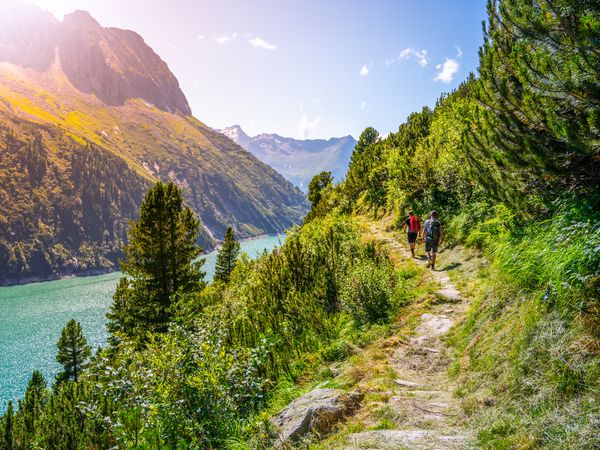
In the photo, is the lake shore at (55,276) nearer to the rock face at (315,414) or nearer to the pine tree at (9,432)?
the pine tree at (9,432)

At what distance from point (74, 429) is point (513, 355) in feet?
60.1

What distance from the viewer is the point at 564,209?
19.6 ft

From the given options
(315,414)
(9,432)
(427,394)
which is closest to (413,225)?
(427,394)

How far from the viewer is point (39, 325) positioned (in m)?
77.0

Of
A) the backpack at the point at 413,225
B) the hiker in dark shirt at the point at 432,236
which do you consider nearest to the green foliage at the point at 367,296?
the hiker in dark shirt at the point at 432,236

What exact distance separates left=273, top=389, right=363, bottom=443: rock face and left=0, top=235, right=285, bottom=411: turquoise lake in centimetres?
1864

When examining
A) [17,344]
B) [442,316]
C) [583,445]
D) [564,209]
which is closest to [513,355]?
[583,445]

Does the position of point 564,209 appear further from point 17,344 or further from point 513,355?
point 17,344

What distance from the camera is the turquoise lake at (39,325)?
52.2m

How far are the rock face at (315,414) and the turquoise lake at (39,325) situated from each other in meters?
18.6

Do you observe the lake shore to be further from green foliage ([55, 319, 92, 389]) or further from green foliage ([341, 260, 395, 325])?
green foliage ([341, 260, 395, 325])

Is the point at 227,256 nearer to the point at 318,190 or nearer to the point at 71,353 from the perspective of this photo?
the point at 318,190

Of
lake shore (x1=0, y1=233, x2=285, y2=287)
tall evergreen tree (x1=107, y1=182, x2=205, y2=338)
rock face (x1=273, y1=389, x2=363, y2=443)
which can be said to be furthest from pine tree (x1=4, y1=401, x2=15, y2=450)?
lake shore (x1=0, y1=233, x2=285, y2=287)

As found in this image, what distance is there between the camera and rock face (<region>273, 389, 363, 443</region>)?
5.09 m
